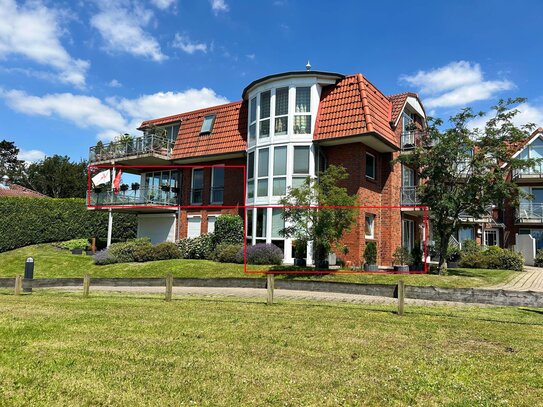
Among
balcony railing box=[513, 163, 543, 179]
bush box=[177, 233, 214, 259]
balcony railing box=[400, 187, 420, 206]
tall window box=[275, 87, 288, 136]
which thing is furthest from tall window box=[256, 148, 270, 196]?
balcony railing box=[513, 163, 543, 179]

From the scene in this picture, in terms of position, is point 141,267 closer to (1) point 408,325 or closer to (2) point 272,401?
(1) point 408,325

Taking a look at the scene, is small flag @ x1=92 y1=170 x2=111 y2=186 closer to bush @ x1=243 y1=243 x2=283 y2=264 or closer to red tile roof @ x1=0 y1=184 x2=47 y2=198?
bush @ x1=243 y1=243 x2=283 y2=264

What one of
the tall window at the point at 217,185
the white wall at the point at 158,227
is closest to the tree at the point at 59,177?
the white wall at the point at 158,227

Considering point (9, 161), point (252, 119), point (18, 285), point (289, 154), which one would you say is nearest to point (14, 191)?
point (9, 161)

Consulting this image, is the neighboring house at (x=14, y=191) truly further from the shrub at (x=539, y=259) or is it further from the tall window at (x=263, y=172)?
the shrub at (x=539, y=259)

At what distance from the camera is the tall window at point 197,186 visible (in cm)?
2600

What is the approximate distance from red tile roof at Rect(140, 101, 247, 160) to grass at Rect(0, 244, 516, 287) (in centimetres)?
707

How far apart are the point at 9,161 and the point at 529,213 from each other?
62.6 metres

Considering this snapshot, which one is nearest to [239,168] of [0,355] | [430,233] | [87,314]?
[430,233]

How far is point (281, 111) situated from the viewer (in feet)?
70.0

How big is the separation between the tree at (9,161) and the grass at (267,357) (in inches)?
2346

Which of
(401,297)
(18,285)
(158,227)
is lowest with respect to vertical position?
(18,285)

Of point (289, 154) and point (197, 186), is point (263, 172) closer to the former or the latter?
point (289, 154)

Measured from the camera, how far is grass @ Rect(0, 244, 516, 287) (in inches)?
605
